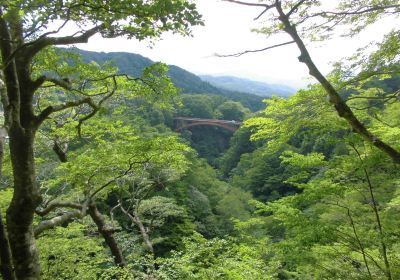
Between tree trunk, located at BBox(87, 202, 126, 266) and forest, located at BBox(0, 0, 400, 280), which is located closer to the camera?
forest, located at BBox(0, 0, 400, 280)

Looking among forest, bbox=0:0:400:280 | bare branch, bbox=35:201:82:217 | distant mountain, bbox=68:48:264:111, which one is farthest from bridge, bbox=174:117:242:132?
bare branch, bbox=35:201:82:217

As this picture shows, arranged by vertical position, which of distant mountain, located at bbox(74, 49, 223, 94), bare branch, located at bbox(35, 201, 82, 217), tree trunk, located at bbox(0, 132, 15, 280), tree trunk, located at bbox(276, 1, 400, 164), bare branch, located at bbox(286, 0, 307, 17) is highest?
distant mountain, located at bbox(74, 49, 223, 94)

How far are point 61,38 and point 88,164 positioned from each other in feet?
11.7

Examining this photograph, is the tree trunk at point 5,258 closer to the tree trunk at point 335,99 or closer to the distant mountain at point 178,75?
the tree trunk at point 335,99

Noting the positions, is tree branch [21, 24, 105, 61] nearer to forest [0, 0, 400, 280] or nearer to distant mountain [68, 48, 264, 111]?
forest [0, 0, 400, 280]

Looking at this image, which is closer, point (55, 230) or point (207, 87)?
point (55, 230)

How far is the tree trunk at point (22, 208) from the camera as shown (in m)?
4.21

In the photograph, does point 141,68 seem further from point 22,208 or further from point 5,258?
point 5,258

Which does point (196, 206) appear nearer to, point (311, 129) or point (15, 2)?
point (311, 129)

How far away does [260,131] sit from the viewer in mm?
6613

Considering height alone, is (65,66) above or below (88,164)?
above

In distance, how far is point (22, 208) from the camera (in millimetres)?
4297

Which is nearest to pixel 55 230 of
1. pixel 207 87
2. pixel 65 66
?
pixel 65 66

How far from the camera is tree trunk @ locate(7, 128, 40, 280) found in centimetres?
421
